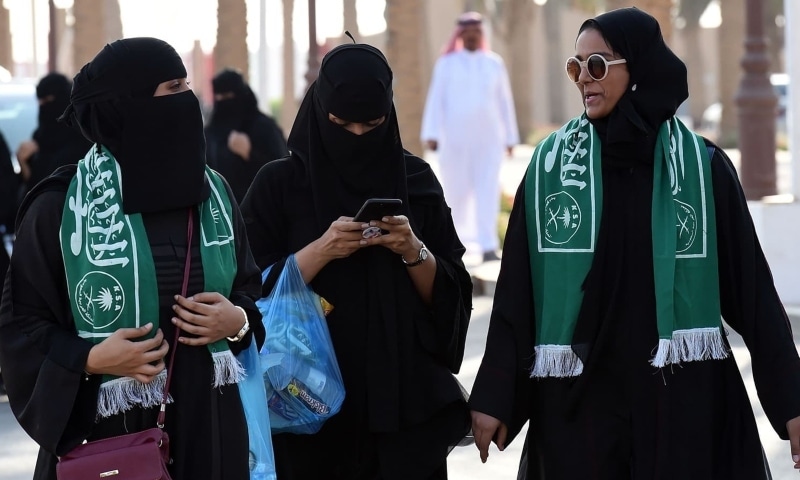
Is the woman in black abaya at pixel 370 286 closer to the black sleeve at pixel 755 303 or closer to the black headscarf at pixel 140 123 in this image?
the black headscarf at pixel 140 123

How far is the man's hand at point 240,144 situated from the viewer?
9.05 m

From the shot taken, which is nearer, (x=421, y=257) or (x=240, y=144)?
(x=421, y=257)

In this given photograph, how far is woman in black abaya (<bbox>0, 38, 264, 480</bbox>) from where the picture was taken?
10.9 ft

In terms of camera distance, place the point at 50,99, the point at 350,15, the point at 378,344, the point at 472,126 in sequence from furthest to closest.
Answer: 1. the point at 350,15
2. the point at 472,126
3. the point at 50,99
4. the point at 378,344

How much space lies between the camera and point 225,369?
347 cm

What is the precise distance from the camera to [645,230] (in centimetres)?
376

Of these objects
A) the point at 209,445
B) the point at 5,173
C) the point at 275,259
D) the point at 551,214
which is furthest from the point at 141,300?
the point at 5,173

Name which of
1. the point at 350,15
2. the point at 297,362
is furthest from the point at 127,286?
the point at 350,15

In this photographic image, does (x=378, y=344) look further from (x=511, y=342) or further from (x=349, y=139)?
(x=349, y=139)

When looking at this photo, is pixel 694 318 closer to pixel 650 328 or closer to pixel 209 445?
pixel 650 328

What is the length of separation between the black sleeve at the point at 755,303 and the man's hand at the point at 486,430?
0.66 m

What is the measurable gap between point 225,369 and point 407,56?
11.5 m

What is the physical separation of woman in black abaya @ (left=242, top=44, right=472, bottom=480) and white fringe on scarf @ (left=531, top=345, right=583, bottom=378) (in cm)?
36

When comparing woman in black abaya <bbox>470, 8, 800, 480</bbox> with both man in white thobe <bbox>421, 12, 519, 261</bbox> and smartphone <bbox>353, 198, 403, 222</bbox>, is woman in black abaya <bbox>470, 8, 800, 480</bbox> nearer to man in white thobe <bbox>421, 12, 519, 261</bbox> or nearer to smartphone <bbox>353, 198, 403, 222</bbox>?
smartphone <bbox>353, 198, 403, 222</bbox>
